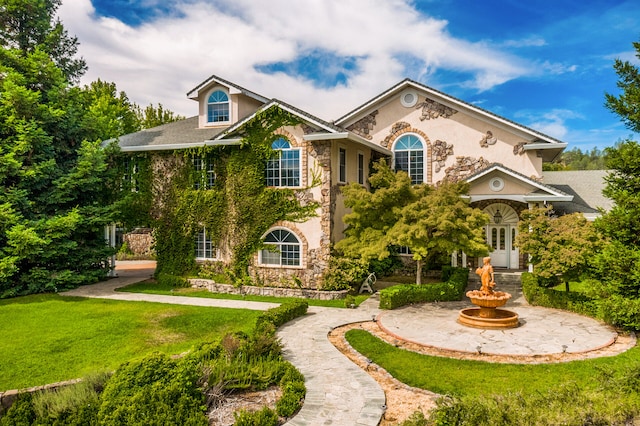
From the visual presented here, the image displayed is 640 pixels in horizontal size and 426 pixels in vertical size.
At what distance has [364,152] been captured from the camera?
22.3 metres

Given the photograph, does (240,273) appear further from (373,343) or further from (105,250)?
(373,343)

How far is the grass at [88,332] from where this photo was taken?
32.3 feet

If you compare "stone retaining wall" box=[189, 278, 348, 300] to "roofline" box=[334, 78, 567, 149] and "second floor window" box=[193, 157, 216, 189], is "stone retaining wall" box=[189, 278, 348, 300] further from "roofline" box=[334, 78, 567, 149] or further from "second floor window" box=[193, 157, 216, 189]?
"roofline" box=[334, 78, 567, 149]

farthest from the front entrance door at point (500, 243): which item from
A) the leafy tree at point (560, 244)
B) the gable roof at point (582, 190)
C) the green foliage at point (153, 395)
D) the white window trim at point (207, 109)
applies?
the green foliage at point (153, 395)

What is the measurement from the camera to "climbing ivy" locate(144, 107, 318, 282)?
1936 cm

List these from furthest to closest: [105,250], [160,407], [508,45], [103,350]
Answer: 1. [105,250]
2. [508,45]
3. [103,350]
4. [160,407]

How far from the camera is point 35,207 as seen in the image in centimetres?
1933

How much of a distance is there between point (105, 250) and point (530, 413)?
20774 millimetres

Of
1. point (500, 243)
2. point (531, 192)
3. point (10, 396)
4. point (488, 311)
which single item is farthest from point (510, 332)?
point (10, 396)

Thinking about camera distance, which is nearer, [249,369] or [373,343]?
[249,369]

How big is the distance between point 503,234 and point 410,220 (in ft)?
31.0

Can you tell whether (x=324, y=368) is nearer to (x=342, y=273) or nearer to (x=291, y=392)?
(x=291, y=392)

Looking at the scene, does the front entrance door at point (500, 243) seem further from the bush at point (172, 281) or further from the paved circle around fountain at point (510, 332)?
the bush at point (172, 281)

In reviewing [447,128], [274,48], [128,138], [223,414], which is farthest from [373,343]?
[128,138]
